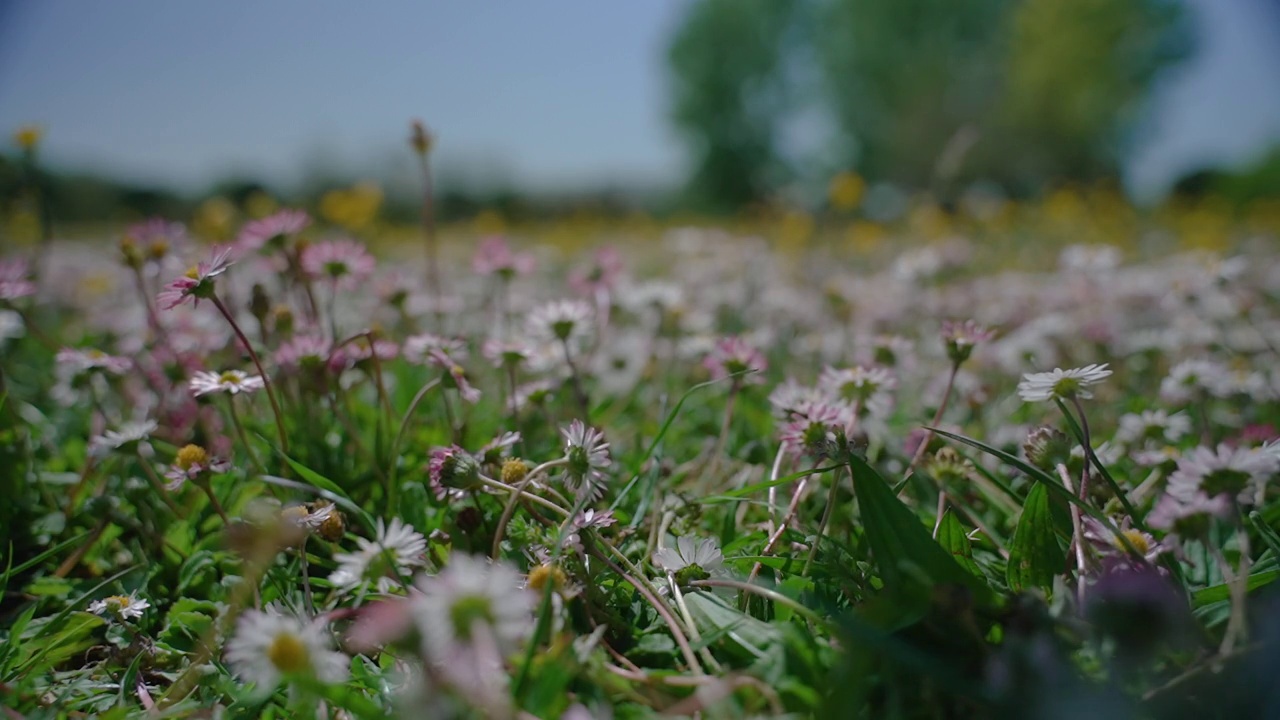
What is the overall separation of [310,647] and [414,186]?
8853 millimetres

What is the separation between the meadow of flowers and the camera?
62 centimetres

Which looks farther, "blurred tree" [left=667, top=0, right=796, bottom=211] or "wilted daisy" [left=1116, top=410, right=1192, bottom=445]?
"blurred tree" [left=667, top=0, right=796, bottom=211]

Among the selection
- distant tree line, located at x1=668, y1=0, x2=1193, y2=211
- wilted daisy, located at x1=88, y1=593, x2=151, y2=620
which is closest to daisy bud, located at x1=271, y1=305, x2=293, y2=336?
wilted daisy, located at x1=88, y1=593, x2=151, y2=620

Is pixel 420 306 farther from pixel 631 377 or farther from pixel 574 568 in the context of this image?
pixel 574 568

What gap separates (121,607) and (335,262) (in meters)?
0.60

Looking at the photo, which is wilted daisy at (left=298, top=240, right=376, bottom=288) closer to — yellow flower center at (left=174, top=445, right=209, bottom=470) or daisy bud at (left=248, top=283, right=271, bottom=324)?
daisy bud at (left=248, top=283, right=271, bottom=324)

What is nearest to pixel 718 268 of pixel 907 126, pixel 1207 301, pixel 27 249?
pixel 1207 301

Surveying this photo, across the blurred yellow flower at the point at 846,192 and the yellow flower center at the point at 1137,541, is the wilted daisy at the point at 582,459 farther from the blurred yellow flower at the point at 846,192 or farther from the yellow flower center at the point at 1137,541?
the blurred yellow flower at the point at 846,192

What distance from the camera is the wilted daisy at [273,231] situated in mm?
1233

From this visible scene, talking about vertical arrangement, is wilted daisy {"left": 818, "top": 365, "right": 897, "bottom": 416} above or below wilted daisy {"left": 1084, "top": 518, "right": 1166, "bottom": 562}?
above

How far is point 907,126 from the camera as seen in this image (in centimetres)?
1347

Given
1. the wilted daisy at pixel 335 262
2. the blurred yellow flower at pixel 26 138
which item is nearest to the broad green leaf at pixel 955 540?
the wilted daisy at pixel 335 262

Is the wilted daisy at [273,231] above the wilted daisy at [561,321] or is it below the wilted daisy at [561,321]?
above

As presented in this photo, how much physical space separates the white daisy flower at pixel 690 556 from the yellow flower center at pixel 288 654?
1.23 feet
